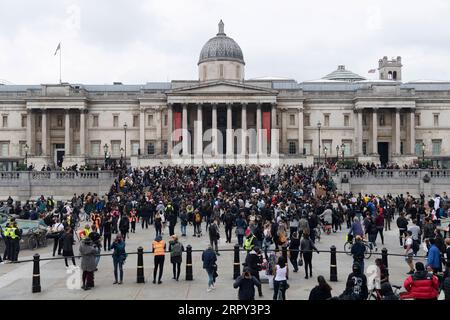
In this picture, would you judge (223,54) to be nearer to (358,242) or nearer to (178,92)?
(178,92)

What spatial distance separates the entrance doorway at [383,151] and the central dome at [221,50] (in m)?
24.8

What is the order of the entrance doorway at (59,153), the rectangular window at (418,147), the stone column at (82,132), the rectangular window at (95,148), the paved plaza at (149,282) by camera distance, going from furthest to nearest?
the rectangular window at (418,147), the rectangular window at (95,148), the entrance doorway at (59,153), the stone column at (82,132), the paved plaza at (149,282)

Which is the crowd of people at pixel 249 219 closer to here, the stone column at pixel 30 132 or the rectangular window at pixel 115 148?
the rectangular window at pixel 115 148

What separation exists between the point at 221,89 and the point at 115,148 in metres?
18.8

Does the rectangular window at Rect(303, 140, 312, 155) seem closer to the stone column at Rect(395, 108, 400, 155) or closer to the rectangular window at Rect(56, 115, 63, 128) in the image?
the stone column at Rect(395, 108, 400, 155)

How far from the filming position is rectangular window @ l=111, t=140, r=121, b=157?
81.3m

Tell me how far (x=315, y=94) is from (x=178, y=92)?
68.7 feet

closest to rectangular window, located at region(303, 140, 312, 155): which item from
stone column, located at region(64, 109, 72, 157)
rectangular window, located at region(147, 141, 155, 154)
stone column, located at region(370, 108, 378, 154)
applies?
stone column, located at region(370, 108, 378, 154)

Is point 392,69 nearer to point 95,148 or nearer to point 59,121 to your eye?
point 95,148

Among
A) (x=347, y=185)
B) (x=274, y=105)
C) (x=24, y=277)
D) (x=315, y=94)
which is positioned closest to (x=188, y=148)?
(x=274, y=105)

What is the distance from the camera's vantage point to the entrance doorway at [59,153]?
264ft

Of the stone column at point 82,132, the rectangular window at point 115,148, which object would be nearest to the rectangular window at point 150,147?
the rectangular window at point 115,148

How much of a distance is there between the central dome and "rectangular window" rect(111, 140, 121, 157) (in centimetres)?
1807

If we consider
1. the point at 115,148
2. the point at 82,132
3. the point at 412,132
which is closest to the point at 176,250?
the point at 82,132
